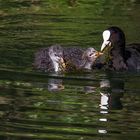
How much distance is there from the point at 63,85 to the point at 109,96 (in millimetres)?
842

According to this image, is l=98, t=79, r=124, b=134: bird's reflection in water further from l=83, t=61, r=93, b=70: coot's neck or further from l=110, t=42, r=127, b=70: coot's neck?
l=110, t=42, r=127, b=70: coot's neck

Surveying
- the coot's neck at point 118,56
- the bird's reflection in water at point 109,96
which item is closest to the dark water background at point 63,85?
the bird's reflection in water at point 109,96

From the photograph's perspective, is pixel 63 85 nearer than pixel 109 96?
No

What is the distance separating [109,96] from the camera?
33.3 feet

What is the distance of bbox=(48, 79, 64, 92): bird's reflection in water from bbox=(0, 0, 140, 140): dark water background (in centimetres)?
1

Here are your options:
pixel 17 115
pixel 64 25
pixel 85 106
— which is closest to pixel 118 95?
pixel 85 106

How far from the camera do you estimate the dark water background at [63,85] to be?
8479 mm

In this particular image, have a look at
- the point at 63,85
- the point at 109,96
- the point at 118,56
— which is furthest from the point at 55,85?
the point at 118,56

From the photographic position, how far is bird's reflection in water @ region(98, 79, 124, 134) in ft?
30.4

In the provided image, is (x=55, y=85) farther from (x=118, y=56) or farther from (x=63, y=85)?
(x=118, y=56)

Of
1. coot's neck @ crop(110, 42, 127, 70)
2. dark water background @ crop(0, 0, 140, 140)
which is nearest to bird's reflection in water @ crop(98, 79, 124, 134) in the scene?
dark water background @ crop(0, 0, 140, 140)

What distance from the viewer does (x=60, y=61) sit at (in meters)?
11.4

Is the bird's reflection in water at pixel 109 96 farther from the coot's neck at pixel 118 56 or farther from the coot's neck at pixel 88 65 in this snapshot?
the coot's neck at pixel 118 56

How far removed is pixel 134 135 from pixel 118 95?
81.9 inches
